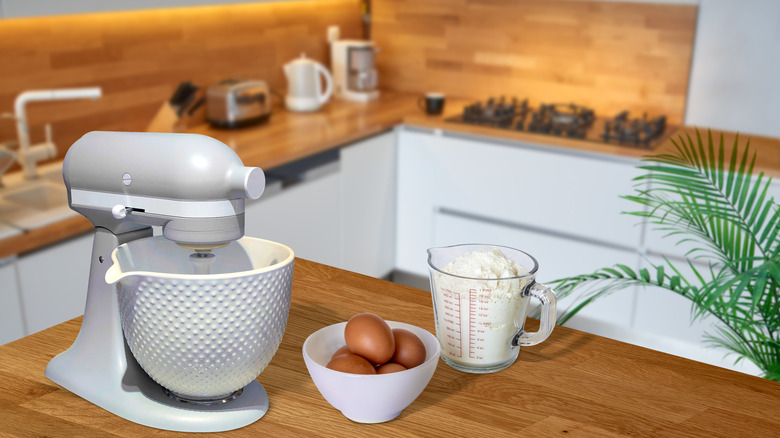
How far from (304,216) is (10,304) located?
105cm

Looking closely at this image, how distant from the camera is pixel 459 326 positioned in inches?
Answer: 37.5

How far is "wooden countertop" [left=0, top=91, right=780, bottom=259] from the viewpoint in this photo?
2428 mm

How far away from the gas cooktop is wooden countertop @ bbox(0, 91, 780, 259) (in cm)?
5

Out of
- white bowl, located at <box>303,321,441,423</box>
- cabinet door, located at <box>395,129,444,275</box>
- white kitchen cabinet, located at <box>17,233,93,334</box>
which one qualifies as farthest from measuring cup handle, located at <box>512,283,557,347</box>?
cabinet door, located at <box>395,129,444,275</box>

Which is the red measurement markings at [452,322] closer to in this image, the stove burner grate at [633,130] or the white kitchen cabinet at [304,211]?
the white kitchen cabinet at [304,211]

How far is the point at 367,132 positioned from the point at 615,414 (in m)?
1.98

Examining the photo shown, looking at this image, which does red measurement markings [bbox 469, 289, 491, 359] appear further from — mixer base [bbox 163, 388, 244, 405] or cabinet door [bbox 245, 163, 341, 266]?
cabinet door [bbox 245, 163, 341, 266]

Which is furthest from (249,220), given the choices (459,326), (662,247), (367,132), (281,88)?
(459,326)

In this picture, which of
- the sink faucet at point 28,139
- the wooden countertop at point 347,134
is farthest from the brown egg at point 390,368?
the sink faucet at point 28,139

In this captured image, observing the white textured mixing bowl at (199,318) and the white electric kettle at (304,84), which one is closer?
the white textured mixing bowl at (199,318)

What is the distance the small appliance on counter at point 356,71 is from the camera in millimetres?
3213

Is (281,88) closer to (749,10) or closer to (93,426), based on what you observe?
(749,10)

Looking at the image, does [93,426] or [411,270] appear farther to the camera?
[411,270]

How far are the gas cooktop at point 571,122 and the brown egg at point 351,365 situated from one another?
192cm
